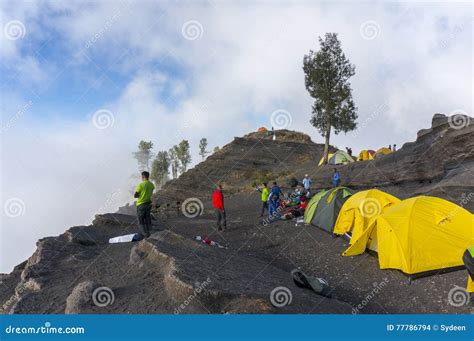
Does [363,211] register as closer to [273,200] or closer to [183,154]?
[273,200]

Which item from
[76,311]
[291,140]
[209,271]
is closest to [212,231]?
[209,271]

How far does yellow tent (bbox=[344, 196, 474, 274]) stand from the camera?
33.4 ft

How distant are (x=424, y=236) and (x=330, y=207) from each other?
584 cm

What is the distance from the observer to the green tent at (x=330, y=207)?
15.6 meters

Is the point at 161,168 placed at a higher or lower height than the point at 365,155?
higher

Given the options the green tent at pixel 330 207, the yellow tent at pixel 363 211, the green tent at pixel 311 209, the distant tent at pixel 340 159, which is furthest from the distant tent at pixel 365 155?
the yellow tent at pixel 363 211

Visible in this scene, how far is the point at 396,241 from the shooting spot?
1046cm

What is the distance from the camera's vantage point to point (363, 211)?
13.1 m

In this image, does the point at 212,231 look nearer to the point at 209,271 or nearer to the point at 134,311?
the point at 209,271

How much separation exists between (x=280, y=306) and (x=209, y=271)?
209 centimetres

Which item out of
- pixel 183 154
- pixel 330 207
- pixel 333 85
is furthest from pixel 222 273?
pixel 183 154

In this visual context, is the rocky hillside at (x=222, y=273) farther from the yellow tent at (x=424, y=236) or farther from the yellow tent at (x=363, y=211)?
the yellow tent at (x=363, y=211)

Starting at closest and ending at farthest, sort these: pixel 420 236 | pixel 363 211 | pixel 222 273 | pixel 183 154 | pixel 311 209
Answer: pixel 222 273, pixel 420 236, pixel 363 211, pixel 311 209, pixel 183 154

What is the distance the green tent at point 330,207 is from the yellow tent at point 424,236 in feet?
14.4
